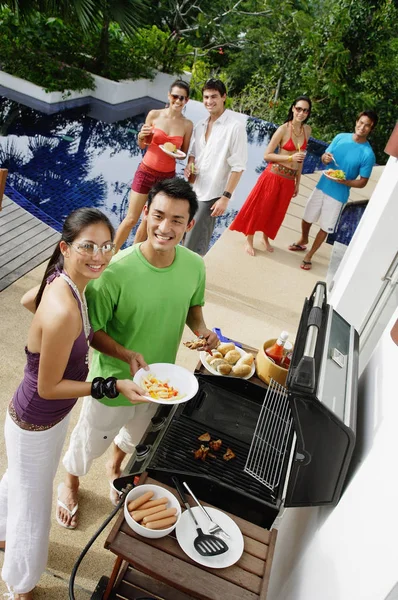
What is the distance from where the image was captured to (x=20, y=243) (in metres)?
5.17

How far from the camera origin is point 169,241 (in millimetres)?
2258

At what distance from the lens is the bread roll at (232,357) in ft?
9.24

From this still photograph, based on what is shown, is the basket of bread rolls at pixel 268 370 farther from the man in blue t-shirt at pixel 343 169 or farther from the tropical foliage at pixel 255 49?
the tropical foliage at pixel 255 49

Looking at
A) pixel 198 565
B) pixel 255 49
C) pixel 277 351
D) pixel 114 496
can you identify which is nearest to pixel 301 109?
pixel 277 351

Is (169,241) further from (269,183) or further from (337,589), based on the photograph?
(269,183)

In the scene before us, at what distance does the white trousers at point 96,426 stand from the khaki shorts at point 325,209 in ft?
12.4

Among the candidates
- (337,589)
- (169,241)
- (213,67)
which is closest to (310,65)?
(213,67)

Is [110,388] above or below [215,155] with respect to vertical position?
below

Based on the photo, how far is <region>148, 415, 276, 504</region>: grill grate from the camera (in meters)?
2.08

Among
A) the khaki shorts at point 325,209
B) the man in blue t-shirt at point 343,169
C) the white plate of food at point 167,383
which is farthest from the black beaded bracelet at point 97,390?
the khaki shorts at point 325,209

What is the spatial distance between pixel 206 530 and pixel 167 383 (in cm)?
64

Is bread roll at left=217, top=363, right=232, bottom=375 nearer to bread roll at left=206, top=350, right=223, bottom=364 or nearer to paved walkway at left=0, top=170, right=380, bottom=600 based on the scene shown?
bread roll at left=206, top=350, right=223, bottom=364

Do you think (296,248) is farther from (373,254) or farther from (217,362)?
(217,362)

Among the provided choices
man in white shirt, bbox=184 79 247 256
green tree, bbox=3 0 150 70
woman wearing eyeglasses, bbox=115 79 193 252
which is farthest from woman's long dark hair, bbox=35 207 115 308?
green tree, bbox=3 0 150 70
